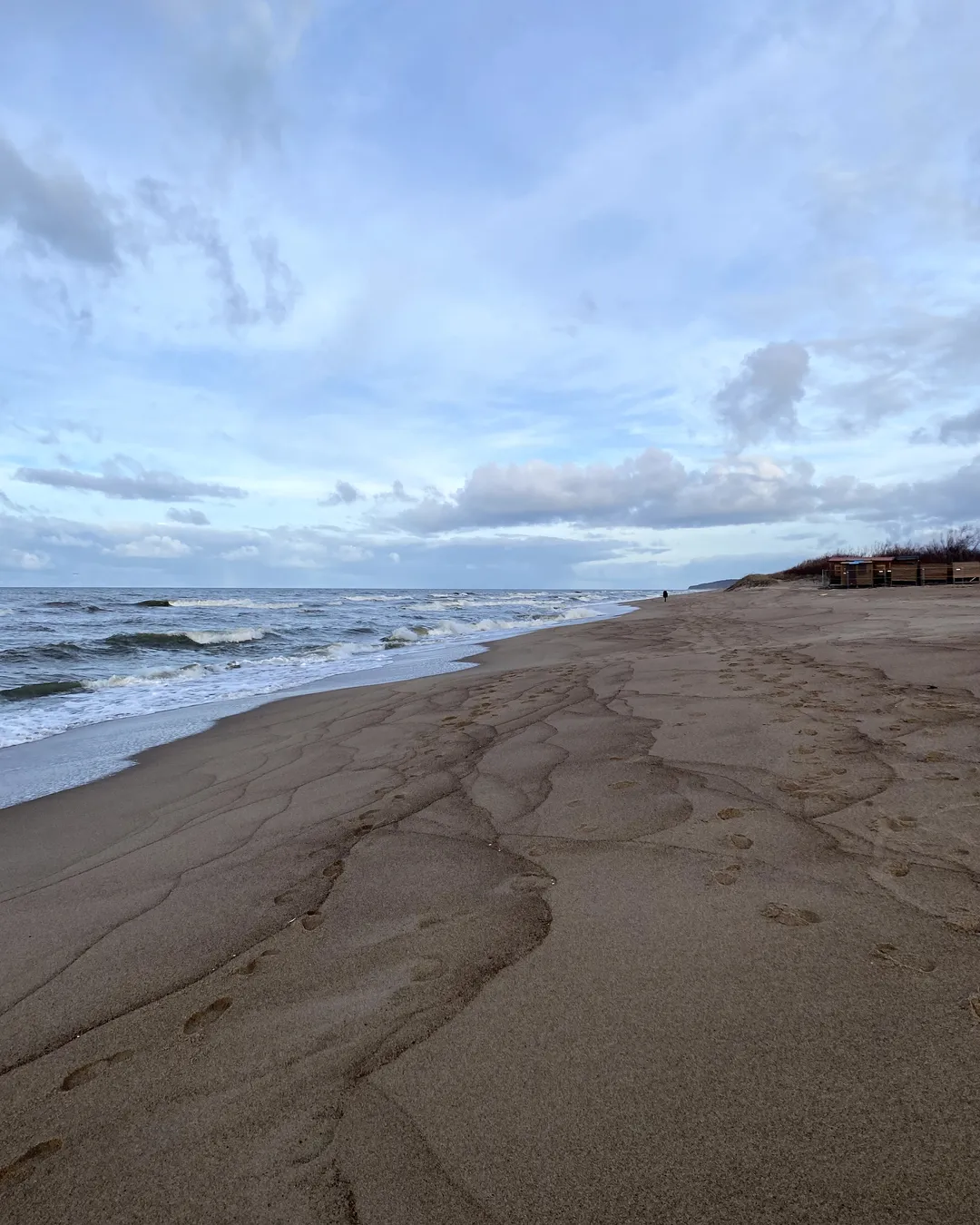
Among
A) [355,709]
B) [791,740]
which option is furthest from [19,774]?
[791,740]

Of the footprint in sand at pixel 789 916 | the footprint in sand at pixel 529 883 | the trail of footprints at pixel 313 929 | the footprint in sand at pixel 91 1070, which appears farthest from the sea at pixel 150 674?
the footprint in sand at pixel 789 916

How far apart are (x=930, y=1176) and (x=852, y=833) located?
1969mm

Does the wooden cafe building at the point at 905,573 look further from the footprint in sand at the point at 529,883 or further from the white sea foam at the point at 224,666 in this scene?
the footprint in sand at the point at 529,883

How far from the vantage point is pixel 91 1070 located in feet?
7.11

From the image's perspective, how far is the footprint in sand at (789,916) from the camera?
2.54 metres

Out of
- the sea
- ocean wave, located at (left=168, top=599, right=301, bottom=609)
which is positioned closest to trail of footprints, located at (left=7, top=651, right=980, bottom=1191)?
the sea

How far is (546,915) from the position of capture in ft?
9.21

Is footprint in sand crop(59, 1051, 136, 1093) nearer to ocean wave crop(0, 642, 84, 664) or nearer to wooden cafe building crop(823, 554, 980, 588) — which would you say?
ocean wave crop(0, 642, 84, 664)

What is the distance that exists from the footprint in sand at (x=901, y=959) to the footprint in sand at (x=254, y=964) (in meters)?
2.30

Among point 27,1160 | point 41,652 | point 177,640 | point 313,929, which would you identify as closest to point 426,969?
point 313,929

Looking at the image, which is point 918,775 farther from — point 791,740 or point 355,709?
point 355,709

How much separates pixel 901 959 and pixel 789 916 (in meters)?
0.41

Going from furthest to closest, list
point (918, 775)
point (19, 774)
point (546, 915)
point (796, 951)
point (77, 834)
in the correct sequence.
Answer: point (19, 774) < point (77, 834) < point (918, 775) < point (546, 915) < point (796, 951)

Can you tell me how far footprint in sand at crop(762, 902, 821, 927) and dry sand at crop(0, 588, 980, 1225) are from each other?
16 millimetres
